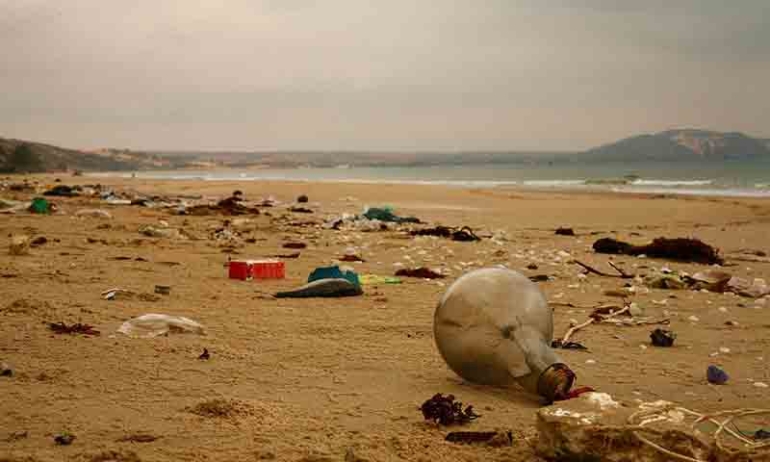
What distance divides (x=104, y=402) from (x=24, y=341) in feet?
4.56

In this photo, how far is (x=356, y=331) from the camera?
5414 millimetres

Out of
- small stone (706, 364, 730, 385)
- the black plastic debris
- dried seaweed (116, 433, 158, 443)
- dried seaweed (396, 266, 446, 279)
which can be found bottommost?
dried seaweed (396, 266, 446, 279)

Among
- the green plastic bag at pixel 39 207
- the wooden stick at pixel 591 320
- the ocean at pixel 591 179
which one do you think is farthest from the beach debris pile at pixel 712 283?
the ocean at pixel 591 179

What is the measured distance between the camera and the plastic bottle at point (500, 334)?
12.3ft

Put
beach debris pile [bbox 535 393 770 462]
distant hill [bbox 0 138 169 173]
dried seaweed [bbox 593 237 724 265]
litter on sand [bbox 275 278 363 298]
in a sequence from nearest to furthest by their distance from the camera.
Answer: beach debris pile [bbox 535 393 770 462] → litter on sand [bbox 275 278 363 298] → dried seaweed [bbox 593 237 724 265] → distant hill [bbox 0 138 169 173]

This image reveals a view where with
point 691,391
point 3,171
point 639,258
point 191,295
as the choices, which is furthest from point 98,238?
point 3,171

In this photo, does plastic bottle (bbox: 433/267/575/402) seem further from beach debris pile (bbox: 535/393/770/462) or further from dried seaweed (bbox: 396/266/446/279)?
dried seaweed (bbox: 396/266/446/279)

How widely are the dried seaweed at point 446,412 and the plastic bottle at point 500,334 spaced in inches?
16.2

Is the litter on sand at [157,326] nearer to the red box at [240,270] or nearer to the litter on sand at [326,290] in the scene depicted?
the litter on sand at [326,290]

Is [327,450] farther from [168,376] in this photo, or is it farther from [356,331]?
[356,331]

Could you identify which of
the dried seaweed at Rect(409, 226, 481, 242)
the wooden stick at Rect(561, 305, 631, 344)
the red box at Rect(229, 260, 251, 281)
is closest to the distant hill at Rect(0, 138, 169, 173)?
the dried seaweed at Rect(409, 226, 481, 242)

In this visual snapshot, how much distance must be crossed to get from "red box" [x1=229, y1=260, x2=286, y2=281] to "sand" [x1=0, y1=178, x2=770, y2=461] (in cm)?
14

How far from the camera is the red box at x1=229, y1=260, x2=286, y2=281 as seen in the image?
7.77 metres

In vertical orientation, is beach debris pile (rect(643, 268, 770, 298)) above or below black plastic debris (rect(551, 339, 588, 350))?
above
